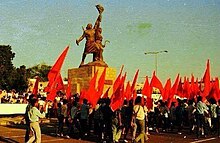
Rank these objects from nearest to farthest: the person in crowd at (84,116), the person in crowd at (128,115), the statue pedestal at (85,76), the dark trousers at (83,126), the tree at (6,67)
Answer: the person in crowd at (128,115)
the person in crowd at (84,116)
the dark trousers at (83,126)
the statue pedestal at (85,76)
the tree at (6,67)

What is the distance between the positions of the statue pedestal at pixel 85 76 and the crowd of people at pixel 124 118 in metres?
11.0

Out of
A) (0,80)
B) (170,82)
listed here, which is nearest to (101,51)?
(170,82)

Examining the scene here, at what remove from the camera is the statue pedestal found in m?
31.8

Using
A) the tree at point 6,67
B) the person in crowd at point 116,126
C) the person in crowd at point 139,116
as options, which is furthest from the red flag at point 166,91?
the tree at point 6,67

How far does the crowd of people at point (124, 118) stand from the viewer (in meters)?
12.9

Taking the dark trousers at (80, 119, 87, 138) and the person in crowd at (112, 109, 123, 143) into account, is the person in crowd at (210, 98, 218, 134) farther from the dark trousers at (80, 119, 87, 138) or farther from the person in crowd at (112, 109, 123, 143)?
the dark trousers at (80, 119, 87, 138)

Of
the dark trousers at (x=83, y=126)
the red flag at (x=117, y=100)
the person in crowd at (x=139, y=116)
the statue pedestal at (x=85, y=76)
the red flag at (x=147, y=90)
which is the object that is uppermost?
the statue pedestal at (x=85, y=76)

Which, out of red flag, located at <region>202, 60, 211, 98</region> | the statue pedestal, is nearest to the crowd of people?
red flag, located at <region>202, 60, 211, 98</region>

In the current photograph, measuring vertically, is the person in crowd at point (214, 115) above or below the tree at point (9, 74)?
below

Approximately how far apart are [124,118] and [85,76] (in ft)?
56.6

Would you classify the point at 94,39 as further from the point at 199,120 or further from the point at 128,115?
the point at 128,115

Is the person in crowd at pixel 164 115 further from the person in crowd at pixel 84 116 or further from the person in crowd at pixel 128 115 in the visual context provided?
the person in crowd at pixel 128 115

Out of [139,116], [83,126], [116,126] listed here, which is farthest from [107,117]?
[139,116]

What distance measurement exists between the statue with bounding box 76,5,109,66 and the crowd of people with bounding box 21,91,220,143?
13.1 metres
